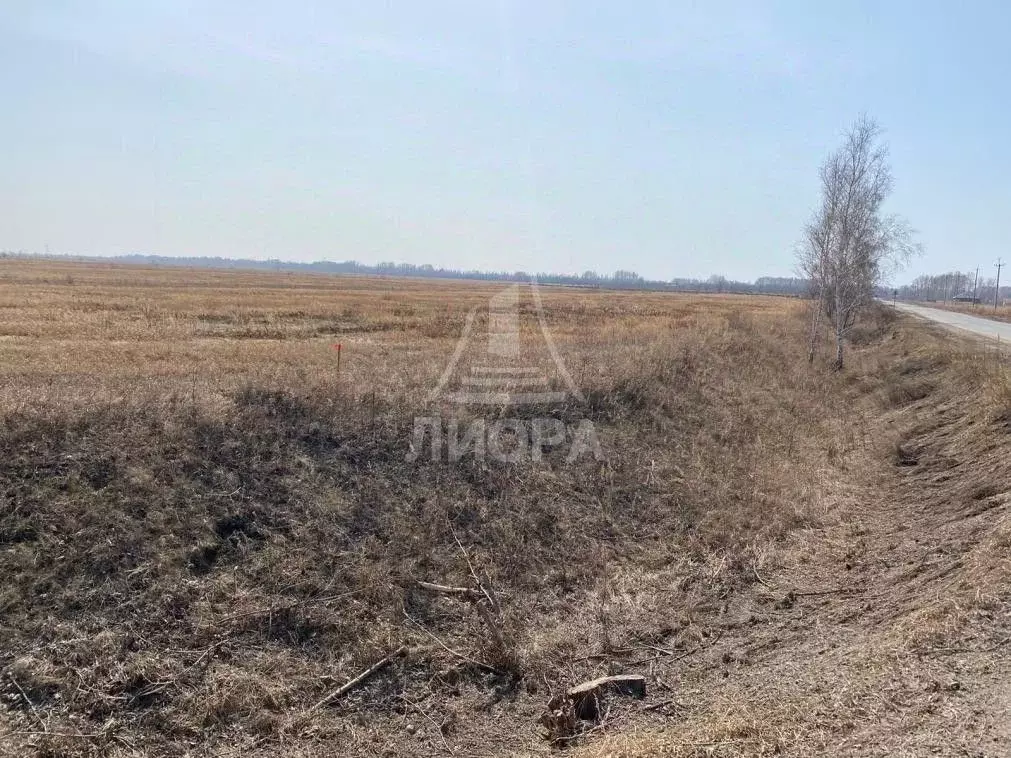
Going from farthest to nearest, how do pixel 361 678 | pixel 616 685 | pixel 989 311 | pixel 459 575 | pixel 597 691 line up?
1. pixel 989 311
2. pixel 459 575
3. pixel 361 678
4. pixel 616 685
5. pixel 597 691

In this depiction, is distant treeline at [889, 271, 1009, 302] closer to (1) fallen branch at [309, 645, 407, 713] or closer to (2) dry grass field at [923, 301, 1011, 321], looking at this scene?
(2) dry grass field at [923, 301, 1011, 321]

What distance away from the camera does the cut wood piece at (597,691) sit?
588 centimetres

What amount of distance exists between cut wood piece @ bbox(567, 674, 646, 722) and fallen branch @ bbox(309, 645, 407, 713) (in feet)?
6.20

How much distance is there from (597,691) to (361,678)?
2333mm

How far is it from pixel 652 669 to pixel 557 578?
→ 2.15 metres

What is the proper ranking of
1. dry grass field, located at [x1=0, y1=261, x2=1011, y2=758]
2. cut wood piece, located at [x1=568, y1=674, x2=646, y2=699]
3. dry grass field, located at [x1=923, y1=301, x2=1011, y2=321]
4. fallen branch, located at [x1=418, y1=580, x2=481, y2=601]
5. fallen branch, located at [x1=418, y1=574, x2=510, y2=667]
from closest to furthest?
dry grass field, located at [x1=0, y1=261, x2=1011, y2=758] → cut wood piece, located at [x1=568, y1=674, x2=646, y2=699] → fallen branch, located at [x1=418, y1=574, x2=510, y2=667] → fallen branch, located at [x1=418, y1=580, x2=481, y2=601] → dry grass field, located at [x1=923, y1=301, x2=1011, y2=321]

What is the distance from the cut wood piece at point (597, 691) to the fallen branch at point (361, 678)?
1.89 meters

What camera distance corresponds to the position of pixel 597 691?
603 cm

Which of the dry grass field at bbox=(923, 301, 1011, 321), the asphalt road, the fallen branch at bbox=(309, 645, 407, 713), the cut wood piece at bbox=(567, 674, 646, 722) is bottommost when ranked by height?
the fallen branch at bbox=(309, 645, 407, 713)

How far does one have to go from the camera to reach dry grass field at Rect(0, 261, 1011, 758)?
548 centimetres

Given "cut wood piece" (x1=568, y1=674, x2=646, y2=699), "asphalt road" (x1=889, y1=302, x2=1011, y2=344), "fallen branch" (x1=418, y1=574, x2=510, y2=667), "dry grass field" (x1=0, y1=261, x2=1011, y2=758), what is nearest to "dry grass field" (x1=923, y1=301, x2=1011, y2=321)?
"asphalt road" (x1=889, y1=302, x2=1011, y2=344)

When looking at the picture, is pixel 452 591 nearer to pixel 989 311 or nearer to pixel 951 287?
pixel 989 311

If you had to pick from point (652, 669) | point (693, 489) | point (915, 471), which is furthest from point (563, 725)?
point (915, 471)

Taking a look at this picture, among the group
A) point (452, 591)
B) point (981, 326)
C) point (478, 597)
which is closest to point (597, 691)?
point (478, 597)
